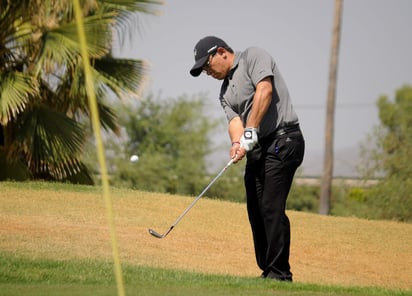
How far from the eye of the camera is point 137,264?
32.6 feet

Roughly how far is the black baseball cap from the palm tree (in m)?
9.13

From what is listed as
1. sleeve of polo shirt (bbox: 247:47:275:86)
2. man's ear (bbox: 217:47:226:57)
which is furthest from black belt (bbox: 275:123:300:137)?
man's ear (bbox: 217:47:226:57)

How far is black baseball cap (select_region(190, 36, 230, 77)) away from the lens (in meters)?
7.78

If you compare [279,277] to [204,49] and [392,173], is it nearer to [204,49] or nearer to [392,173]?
[204,49]

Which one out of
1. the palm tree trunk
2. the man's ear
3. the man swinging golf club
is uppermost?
the man's ear

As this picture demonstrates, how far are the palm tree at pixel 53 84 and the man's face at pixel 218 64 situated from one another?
912 centimetres

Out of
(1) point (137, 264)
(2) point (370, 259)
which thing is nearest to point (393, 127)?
(2) point (370, 259)

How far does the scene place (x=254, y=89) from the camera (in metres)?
7.81

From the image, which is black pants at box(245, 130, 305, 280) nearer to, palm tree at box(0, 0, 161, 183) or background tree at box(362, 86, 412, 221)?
palm tree at box(0, 0, 161, 183)

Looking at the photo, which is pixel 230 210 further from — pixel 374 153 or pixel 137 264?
pixel 374 153

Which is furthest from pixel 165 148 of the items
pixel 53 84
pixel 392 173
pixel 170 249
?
pixel 170 249

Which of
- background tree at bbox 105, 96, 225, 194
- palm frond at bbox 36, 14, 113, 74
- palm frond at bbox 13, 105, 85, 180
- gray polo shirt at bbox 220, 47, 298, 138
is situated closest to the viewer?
gray polo shirt at bbox 220, 47, 298, 138

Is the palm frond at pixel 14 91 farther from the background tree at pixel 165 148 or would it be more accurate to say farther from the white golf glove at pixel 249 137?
the background tree at pixel 165 148

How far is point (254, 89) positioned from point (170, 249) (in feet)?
13.5
